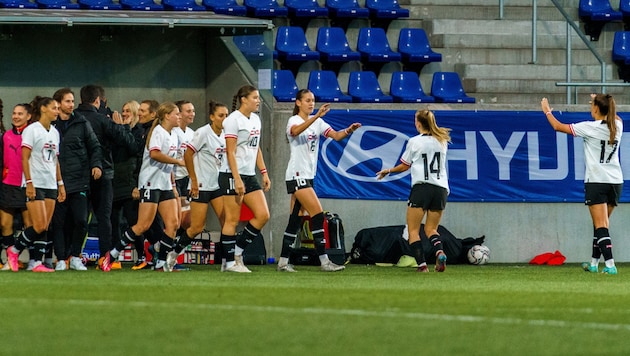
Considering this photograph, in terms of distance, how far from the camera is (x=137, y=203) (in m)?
15.6

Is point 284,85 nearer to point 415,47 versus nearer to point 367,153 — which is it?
point 367,153

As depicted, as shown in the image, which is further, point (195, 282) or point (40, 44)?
point (40, 44)

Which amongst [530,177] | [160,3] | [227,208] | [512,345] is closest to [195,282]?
[227,208]

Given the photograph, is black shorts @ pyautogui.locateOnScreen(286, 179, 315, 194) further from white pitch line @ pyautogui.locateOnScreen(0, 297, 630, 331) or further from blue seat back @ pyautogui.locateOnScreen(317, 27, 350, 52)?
blue seat back @ pyautogui.locateOnScreen(317, 27, 350, 52)

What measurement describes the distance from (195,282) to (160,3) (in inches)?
395

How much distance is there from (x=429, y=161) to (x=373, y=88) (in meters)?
6.14

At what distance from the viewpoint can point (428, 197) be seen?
571 inches

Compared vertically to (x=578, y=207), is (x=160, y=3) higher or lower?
higher

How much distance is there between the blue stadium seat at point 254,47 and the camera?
1756 centimetres

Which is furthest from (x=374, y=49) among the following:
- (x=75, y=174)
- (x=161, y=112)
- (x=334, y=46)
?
(x=75, y=174)

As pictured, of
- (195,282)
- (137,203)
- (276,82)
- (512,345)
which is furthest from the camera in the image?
(276,82)

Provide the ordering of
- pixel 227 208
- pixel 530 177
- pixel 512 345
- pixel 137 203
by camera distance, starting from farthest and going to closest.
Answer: pixel 530 177, pixel 137 203, pixel 227 208, pixel 512 345

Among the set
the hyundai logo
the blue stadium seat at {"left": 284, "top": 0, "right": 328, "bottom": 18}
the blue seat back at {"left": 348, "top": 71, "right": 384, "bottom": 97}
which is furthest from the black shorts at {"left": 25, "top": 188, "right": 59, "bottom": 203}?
the blue stadium seat at {"left": 284, "top": 0, "right": 328, "bottom": 18}

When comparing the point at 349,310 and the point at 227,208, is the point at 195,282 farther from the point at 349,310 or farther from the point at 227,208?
the point at 349,310
